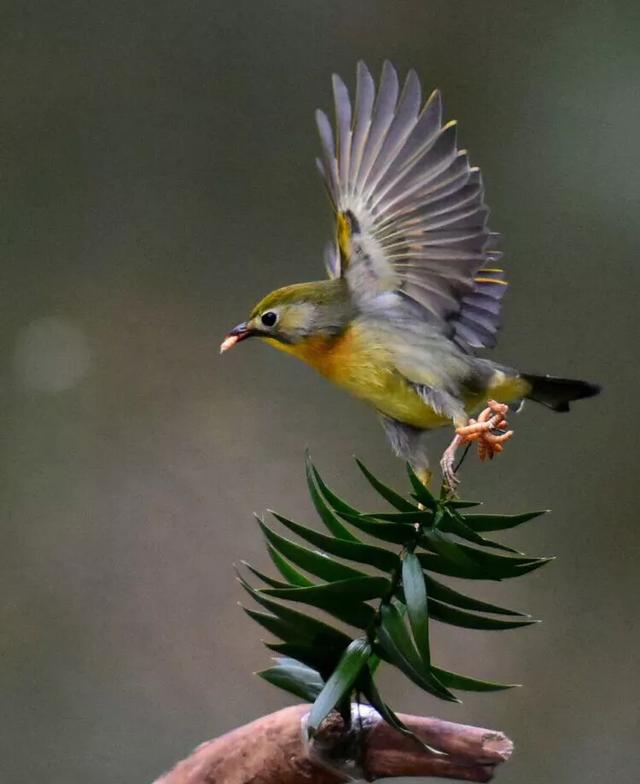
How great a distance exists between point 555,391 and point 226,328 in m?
0.74

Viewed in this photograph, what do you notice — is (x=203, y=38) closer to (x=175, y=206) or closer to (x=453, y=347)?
(x=175, y=206)

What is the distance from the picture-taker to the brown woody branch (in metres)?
0.61

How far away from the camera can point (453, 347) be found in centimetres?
82

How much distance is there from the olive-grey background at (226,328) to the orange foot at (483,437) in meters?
0.80

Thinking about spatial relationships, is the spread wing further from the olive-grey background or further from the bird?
the olive-grey background

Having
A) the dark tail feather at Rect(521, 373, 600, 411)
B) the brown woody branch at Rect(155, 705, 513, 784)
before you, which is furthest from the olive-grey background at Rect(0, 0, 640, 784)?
the brown woody branch at Rect(155, 705, 513, 784)

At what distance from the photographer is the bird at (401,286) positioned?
758 millimetres

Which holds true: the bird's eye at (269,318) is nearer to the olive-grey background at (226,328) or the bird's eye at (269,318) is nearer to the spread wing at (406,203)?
the spread wing at (406,203)

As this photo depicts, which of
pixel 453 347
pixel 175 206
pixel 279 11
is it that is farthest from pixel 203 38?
pixel 453 347

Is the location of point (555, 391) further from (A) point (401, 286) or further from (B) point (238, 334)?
(B) point (238, 334)

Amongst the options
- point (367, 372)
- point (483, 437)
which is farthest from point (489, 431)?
point (367, 372)

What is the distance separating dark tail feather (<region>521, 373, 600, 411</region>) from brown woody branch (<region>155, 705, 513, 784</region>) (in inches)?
11.5

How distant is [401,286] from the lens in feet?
2.64

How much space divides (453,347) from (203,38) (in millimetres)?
891
